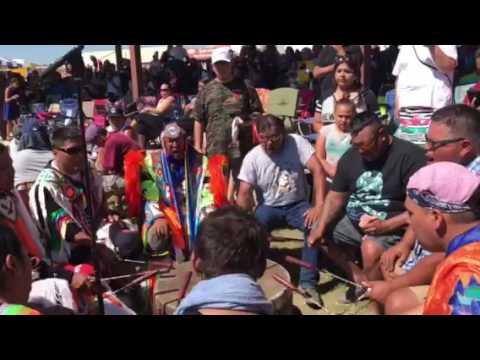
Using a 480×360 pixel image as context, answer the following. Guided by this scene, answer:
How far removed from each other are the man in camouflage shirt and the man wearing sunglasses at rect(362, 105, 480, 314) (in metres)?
2.18

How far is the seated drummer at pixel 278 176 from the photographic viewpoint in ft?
14.7

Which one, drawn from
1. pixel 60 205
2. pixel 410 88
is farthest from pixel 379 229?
pixel 60 205

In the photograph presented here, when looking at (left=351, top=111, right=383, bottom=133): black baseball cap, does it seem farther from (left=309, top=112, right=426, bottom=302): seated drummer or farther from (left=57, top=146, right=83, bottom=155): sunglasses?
(left=57, top=146, right=83, bottom=155): sunglasses

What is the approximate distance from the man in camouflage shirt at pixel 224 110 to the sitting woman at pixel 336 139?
3.12 feet

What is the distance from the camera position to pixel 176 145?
4.40 metres

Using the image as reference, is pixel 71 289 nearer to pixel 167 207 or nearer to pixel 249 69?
pixel 167 207

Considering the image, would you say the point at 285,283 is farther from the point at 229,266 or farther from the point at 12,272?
the point at 12,272

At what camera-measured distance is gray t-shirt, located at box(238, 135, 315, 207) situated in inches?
178

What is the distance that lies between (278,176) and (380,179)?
0.93m

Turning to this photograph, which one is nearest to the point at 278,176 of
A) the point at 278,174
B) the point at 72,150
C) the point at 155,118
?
the point at 278,174

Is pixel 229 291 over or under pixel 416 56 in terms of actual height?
under

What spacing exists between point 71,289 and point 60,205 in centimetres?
103

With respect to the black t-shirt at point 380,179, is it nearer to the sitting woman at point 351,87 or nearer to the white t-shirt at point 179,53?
the sitting woman at point 351,87

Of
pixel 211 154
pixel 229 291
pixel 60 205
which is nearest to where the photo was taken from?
pixel 229 291
